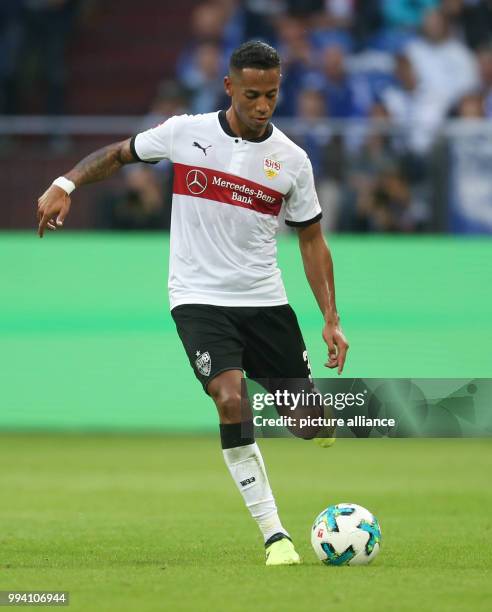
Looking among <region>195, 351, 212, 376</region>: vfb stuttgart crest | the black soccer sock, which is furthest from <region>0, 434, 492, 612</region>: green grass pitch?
<region>195, 351, 212, 376</region>: vfb stuttgart crest

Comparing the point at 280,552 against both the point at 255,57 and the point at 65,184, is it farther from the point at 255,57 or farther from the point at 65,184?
the point at 255,57

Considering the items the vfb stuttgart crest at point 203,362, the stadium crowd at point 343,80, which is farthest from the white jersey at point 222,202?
the stadium crowd at point 343,80

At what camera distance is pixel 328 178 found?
46.2 ft

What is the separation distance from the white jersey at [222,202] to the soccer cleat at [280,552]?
1183mm

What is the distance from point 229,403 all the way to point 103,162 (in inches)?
56.3

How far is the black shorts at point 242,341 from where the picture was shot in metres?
7.14

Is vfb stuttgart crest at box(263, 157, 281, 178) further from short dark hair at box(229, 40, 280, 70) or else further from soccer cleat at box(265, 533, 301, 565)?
soccer cleat at box(265, 533, 301, 565)

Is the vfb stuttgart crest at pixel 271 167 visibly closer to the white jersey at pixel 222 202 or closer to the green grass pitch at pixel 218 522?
the white jersey at pixel 222 202

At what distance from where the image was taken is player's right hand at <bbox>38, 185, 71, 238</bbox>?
708cm

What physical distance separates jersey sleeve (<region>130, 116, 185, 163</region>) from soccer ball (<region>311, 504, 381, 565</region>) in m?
2.00

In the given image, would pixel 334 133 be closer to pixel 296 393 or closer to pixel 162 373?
pixel 162 373

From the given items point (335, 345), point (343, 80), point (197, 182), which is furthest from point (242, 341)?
point (343, 80)

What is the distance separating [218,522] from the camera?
29.5 ft

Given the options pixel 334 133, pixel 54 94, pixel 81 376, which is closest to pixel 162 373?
pixel 81 376
